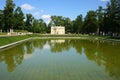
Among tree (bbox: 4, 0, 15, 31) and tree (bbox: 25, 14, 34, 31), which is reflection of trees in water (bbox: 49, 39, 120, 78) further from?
tree (bbox: 25, 14, 34, 31)

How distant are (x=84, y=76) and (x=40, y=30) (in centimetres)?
7845

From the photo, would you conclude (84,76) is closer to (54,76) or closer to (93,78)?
(93,78)

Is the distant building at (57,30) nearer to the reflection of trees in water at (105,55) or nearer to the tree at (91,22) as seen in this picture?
the tree at (91,22)

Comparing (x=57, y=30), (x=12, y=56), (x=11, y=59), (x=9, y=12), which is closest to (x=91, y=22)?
(x=57, y=30)

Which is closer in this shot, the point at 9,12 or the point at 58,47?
the point at 58,47

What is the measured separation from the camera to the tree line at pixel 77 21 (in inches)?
2046

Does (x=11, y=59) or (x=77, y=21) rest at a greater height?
(x=77, y=21)

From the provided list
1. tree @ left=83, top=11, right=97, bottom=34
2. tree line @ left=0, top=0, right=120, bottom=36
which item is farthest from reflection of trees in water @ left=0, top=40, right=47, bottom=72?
tree @ left=83, top=11, right=97, bottom=34

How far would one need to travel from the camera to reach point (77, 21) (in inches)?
3516

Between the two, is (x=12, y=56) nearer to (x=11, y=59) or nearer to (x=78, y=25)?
(x=11, y=59)

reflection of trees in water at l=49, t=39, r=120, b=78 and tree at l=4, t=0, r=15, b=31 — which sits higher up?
tree at l=4, t=0, r=15, b=31

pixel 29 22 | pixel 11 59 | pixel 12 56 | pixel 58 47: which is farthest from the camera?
pixel 29 22

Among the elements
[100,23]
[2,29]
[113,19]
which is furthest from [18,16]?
[113,19]

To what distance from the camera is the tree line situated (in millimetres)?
51966
